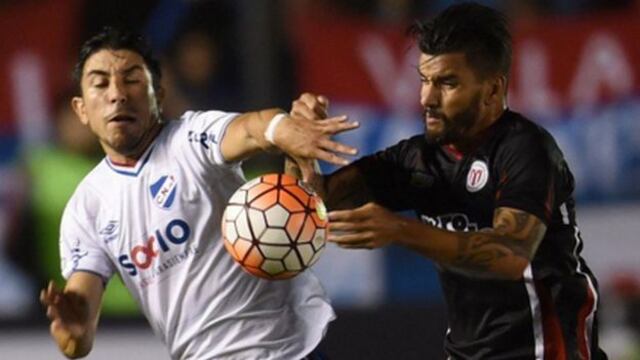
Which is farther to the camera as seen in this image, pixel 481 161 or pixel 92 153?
pixel 92 153

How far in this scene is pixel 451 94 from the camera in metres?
6.04

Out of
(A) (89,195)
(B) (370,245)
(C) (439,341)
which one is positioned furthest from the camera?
(C) (439,341)

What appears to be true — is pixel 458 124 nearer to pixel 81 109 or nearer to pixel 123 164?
pixel 123 164

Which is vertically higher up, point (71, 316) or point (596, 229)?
point (71, 316)

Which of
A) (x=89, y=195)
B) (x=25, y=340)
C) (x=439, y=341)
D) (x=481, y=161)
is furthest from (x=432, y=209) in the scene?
(x=25, y=340)

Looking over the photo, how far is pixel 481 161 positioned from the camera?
6.10 meters

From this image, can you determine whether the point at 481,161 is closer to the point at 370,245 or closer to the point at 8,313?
the point at 370,245

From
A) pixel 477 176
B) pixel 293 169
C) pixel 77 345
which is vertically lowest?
pixel 77 345

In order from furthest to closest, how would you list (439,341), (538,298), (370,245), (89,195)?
1. (439,341)
2. (89,195)
3. (538,298)
4. (370,245)

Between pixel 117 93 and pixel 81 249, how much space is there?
655 mm

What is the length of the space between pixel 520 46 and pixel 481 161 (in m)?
4.94

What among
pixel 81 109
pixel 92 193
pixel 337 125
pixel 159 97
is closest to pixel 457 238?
pixel 337 125

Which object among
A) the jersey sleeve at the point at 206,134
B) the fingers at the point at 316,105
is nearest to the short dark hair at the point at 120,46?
the jersey sleeve at the point at 206,134

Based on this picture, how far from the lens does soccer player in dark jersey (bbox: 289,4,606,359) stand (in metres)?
5.92
